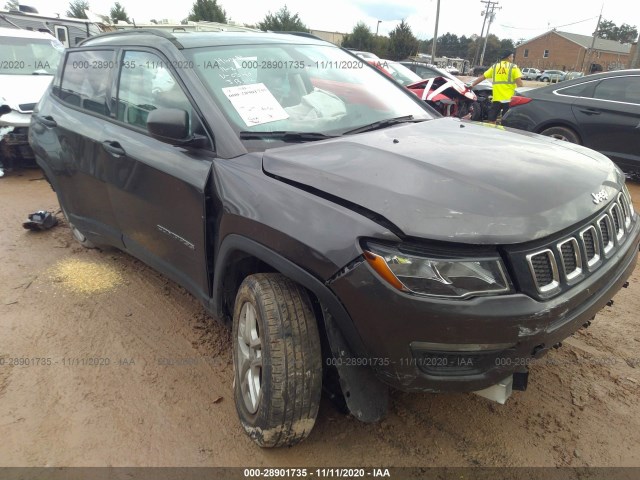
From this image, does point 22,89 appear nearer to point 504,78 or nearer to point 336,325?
point 336,325

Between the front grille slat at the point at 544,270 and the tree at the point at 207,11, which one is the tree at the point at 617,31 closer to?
the tree at the point at 207,11

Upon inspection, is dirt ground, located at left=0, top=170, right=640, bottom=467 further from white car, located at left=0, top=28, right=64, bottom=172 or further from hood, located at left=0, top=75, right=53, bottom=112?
hood, located at left=0, top=75, right=53, bottom=112

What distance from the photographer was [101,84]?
327cm

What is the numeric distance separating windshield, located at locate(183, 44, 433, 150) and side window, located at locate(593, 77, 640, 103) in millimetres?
4382

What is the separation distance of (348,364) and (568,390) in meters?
1.40

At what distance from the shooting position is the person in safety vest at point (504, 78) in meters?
8.41

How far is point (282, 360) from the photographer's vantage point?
75.1 inches

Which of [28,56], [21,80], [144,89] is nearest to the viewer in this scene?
[144,89]

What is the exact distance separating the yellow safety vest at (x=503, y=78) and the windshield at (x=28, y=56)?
7.68 meters

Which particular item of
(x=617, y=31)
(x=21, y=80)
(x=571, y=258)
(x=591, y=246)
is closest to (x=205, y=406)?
(x=571, y=258)

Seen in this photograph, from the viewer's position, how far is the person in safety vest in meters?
8.41

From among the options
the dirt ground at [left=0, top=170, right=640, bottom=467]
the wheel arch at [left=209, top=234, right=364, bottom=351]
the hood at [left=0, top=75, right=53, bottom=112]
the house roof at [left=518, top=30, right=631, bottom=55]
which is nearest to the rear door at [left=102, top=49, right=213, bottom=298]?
the wheel arch at [left=209, top=234, right=364, bottom=351]

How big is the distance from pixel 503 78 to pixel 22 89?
810cm

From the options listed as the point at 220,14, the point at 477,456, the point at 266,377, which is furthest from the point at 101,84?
the point at 220,14
